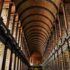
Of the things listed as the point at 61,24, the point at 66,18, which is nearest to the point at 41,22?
the point at 61,24

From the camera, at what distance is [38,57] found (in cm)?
3988

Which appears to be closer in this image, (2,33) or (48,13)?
(2,33)

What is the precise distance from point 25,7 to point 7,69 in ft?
23.7

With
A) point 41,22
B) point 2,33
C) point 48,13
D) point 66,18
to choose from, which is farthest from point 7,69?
point 41,22

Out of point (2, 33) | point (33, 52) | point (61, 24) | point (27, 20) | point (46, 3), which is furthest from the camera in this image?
point (33, 52)

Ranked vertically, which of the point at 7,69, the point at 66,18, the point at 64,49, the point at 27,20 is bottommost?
the point at 7,69

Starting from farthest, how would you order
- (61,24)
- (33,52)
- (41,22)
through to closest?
(33,52) → (41,22) → (61,24)

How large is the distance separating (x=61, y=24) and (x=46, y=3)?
2.63m

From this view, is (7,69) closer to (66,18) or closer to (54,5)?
(66,18)

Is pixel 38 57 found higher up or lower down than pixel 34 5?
lower down

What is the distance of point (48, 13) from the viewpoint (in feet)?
53.6

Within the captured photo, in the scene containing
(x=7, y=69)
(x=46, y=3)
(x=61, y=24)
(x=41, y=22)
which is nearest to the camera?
(x=7, y=69)

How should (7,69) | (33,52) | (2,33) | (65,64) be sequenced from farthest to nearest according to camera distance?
(33,52)
(65,64)
(7,69)
(2,33)

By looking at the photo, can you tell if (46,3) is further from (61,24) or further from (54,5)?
(61,24)
